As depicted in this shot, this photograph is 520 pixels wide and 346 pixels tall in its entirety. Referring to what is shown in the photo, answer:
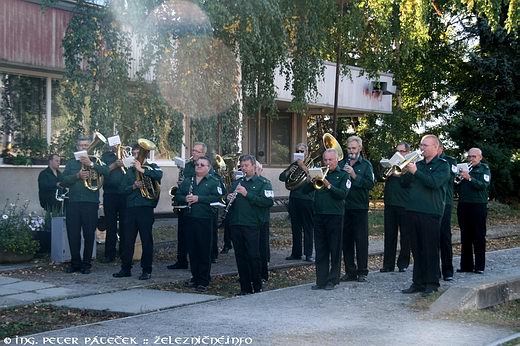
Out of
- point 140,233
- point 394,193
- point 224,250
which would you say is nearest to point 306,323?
point 140,233

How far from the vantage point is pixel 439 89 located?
3450 cm

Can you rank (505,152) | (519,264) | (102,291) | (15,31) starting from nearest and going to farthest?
(102,291) → (519,264) → (15,31) → (505,152)

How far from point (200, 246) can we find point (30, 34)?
744 cm

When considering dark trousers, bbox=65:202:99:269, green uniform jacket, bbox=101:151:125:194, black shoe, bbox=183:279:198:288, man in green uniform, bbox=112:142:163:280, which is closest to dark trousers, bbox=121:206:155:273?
man in green uniform, bbox=112:142:163:280

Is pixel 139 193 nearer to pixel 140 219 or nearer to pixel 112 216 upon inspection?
pixel 140 219

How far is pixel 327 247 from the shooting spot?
434 inches

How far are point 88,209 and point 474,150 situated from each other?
5.92 metres

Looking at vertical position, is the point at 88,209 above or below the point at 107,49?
below

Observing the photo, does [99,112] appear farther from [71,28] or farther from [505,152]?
[505,152]

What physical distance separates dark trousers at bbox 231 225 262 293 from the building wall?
715cm

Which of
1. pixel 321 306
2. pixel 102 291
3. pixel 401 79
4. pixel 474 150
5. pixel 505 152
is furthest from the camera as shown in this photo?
pixel 401 79

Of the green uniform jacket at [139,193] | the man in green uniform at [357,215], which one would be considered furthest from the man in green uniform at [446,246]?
the green uniform jacket at [139,193]

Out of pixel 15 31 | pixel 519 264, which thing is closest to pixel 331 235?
pixel 519 264

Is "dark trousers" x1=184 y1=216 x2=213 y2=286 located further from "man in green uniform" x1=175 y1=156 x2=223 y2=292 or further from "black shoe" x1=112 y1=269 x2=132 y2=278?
"black shoe" x1=112 y1=269 x2=132 y2=278
